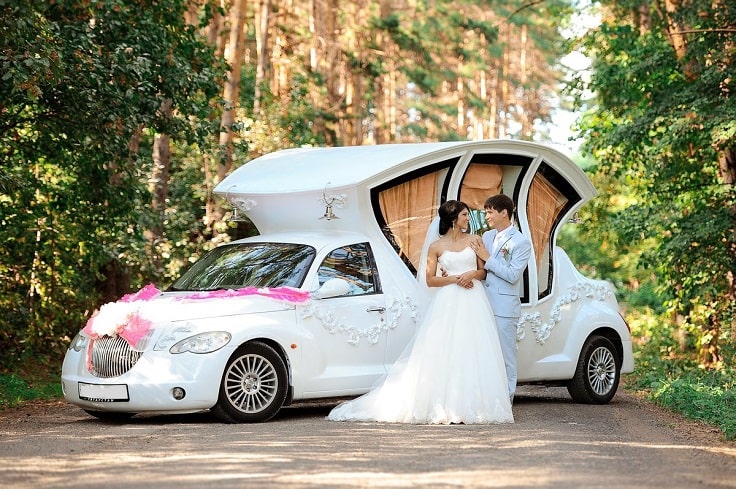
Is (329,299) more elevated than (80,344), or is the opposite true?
(329,299)

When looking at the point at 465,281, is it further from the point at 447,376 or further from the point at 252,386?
the point at 252,386

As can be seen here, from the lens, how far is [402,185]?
41.3 ft

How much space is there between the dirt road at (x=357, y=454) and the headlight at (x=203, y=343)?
0.69m

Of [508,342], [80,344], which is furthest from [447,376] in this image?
[80,344]

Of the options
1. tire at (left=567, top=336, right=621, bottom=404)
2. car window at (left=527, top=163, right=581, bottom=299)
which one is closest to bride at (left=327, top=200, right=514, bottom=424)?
car window at (left=527, top=163, right=581, bottom=299)

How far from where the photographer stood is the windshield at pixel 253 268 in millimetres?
11727

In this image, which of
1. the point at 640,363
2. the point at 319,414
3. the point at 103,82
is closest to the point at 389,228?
the point at 319,414

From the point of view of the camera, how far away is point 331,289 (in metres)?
11.5

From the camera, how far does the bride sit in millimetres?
11023

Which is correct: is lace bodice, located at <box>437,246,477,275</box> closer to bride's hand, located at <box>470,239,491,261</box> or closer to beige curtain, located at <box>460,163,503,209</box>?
bride's hand, located at <box>470,239,491,261</box>

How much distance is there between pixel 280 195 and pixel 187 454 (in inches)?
177

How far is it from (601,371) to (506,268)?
94.2 inches

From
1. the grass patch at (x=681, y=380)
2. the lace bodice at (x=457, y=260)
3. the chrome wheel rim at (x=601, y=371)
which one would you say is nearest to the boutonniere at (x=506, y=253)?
the lace bodice at (x=457, y=260)

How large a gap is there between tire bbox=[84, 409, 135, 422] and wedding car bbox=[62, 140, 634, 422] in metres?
0.03
